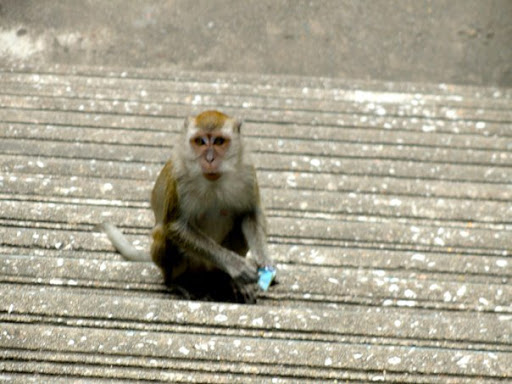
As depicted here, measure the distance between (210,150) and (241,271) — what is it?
0.54 metres

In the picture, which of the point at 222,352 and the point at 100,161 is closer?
the point at 222,352

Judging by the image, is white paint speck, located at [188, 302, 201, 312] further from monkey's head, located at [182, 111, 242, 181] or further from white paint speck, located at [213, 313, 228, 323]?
monkey's head, located at [182, 111, 242, 181]

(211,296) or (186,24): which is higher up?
(186,24)

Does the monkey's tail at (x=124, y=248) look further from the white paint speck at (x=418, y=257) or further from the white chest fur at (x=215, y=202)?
the white paint speck at (x=418, y=257)

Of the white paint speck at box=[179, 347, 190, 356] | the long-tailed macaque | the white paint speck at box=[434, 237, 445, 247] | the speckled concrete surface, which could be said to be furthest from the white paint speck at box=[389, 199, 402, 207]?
the white paint speck at box=[179, 347, 190, 356]

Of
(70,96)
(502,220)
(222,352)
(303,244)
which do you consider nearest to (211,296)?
(303,244)

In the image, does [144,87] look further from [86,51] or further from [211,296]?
[86,51]

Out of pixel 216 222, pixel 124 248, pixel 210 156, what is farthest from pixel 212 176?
pixel 124 248

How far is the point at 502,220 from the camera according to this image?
4.32m

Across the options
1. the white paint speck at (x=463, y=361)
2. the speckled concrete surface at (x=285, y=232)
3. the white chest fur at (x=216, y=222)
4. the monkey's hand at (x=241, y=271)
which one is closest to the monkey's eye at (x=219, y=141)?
the white chest fur at (x=216, y=222)

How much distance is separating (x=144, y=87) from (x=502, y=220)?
289cm

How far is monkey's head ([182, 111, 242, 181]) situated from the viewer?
11.4 feet

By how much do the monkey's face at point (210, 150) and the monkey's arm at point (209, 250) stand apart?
0.88 ft

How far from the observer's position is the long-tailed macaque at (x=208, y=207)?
351 centimetres
